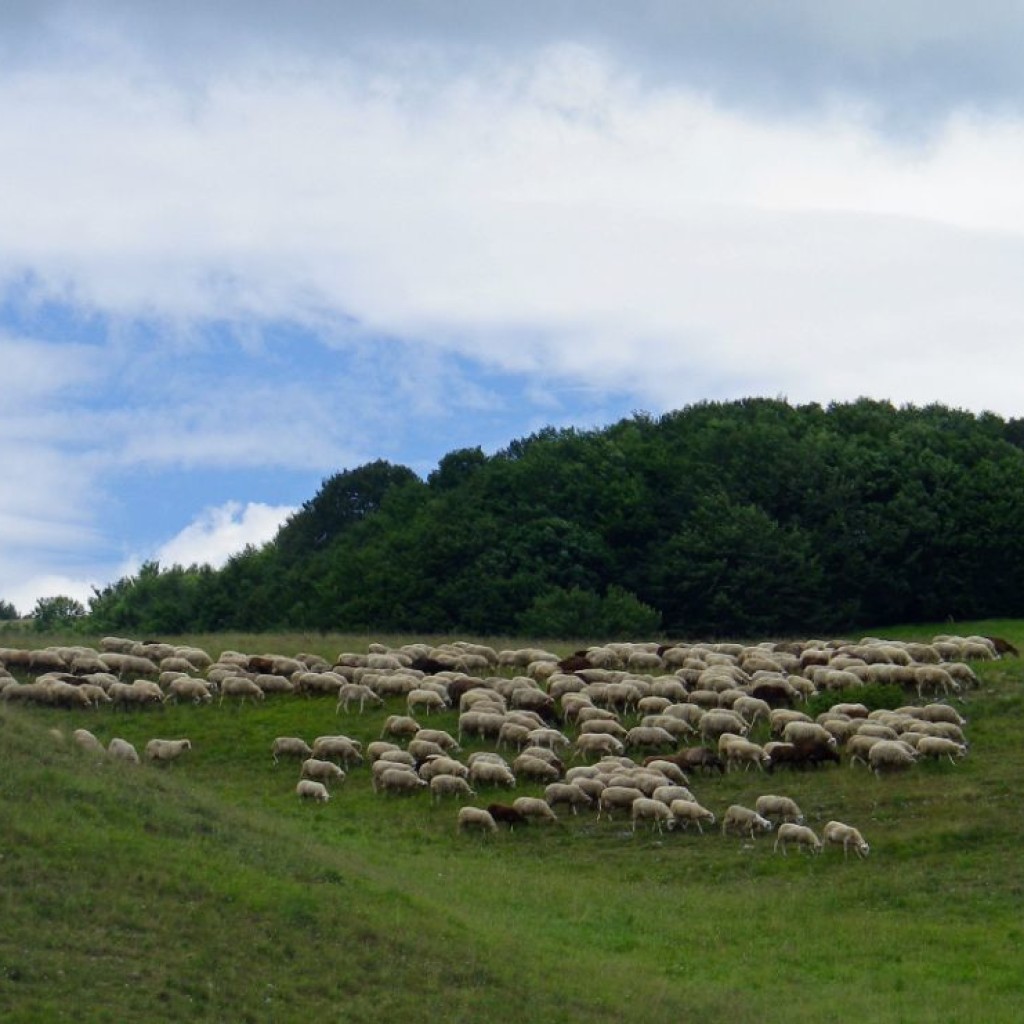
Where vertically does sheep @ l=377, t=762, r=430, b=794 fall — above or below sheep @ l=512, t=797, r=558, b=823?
above

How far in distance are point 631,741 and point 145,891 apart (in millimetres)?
18204

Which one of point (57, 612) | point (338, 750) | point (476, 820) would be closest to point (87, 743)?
point (338, 750)

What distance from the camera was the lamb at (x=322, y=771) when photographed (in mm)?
35500

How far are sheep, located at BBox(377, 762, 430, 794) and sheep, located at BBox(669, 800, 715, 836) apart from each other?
5.92 metres

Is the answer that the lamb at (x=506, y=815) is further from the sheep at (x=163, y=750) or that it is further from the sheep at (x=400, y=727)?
the sheep at (x=163, y=750)

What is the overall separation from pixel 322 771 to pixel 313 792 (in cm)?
125

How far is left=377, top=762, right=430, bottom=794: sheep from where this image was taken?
34.4 metres

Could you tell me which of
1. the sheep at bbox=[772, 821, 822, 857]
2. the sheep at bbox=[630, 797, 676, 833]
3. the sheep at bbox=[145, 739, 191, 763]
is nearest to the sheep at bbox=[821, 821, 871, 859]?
the sheep at bbox=[772, 821, 822, 857]

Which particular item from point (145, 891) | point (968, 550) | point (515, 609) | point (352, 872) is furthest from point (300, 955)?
point (968, 550)

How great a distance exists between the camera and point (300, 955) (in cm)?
2000

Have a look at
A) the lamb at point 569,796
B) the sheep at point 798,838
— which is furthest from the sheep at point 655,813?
the sheep at point 798,838

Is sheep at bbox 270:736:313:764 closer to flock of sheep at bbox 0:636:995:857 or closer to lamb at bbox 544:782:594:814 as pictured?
flock of sheep at bbox 0:636:995:857

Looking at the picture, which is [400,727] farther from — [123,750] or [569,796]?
[123,750]

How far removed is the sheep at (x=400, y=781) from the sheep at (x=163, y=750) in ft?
17.3
